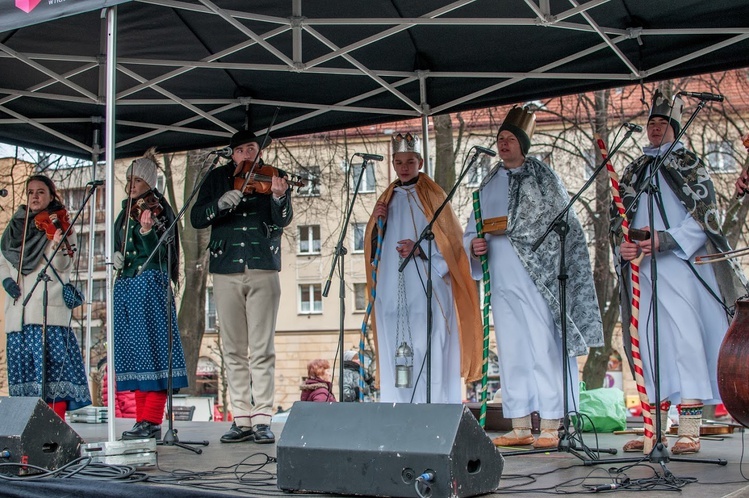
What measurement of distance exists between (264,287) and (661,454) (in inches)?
114

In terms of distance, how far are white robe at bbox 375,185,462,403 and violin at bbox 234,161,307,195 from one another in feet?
2.92

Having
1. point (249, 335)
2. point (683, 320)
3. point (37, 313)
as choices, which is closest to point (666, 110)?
point (683, 320)

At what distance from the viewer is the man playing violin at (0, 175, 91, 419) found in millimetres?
6688

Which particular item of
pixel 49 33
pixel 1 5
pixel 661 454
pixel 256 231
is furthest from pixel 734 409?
pixel 49 33

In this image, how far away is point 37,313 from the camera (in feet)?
21.9

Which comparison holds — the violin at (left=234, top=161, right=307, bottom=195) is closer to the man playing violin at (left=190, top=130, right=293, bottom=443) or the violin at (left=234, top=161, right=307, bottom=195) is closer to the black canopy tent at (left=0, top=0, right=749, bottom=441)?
the man playing violin at (left=190, top=130, right=293, bottom=443)

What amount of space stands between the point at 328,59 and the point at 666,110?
93.7 inches

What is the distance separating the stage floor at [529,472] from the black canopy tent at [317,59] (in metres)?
0.65

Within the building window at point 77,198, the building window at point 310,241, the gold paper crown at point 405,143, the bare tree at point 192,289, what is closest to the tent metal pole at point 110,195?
the building window at point 77,198

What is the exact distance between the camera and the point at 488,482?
147 inches

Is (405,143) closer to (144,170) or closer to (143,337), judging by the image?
(144,170)

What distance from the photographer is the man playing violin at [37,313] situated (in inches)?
263

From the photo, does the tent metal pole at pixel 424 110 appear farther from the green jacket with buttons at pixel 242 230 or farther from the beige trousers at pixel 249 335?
the beige trousers at pixel 249 335

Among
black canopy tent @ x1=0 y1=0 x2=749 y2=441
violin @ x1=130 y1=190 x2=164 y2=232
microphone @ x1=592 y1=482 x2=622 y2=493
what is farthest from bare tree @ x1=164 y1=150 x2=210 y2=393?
microphone @ x1=592 y1=482 x2=622 y2=493
